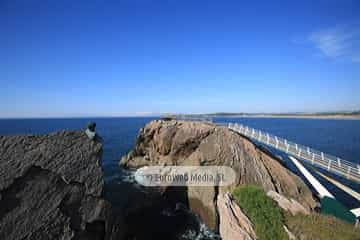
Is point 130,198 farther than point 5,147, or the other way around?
point 130,198

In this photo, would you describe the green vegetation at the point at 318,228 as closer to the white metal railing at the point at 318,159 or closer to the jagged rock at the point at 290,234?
the jagged rock at the point at 290,234

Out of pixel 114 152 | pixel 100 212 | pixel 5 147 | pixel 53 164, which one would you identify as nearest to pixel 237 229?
pixel 100 212

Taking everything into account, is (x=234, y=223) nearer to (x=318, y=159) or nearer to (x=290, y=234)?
(x=290, y=234)

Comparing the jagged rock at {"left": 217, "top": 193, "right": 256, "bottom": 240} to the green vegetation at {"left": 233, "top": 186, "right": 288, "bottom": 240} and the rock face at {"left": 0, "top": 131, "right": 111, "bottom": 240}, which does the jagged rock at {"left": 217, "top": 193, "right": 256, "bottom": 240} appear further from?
the rock face at {"left": 0, "top": 131, "right": 111, "bottom": 240}

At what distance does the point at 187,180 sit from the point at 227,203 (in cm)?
844

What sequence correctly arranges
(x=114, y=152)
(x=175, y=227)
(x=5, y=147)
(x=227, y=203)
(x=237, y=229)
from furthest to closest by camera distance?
(x=114, y=152)
(x=175, y=227)
(x=227, y=203)
(x=237, y=229)
(x=5, y=147)

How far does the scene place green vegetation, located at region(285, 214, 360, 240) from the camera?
7656 millimetres

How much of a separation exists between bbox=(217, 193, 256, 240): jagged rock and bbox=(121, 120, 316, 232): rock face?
480cm

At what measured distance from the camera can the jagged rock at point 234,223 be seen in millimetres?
8270

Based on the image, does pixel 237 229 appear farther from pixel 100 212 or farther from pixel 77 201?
pixel 77 201

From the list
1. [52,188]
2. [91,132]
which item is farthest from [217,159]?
[52,188]

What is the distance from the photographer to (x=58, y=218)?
264 inches

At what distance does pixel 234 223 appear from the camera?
29.7ft

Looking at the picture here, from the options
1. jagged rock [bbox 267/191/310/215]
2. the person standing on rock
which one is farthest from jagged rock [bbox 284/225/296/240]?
the person standing on rock
